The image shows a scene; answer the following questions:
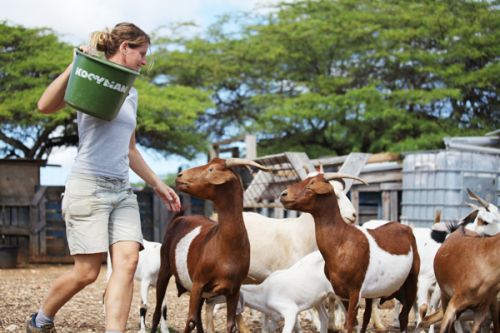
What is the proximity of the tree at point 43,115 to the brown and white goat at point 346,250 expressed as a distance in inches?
530

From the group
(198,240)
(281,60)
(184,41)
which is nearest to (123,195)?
(198,240)

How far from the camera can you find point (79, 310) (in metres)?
9.73

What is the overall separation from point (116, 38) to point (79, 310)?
17.5 ft

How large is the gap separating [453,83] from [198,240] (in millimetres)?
16646

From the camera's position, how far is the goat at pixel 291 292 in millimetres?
7242

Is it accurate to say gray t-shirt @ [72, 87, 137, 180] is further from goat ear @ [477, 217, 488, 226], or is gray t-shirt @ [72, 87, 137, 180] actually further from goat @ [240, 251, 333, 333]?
goat ear @ [477, 217, 488, 226]

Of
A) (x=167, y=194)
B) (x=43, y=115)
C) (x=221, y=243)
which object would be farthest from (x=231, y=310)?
(x=43, y=115)

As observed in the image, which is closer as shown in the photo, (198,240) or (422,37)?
(198,240)

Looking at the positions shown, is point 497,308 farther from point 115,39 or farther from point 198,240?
point 115,39

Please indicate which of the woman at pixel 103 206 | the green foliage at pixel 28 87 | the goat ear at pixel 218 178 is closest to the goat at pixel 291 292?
the goat ear at pixel 218 178

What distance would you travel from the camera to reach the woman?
5.16 m

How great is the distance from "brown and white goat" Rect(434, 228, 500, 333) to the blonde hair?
11.5 ft

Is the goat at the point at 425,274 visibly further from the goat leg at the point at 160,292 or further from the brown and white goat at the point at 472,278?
the goat leg at the point at 160,292

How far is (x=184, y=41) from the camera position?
26.7 m
